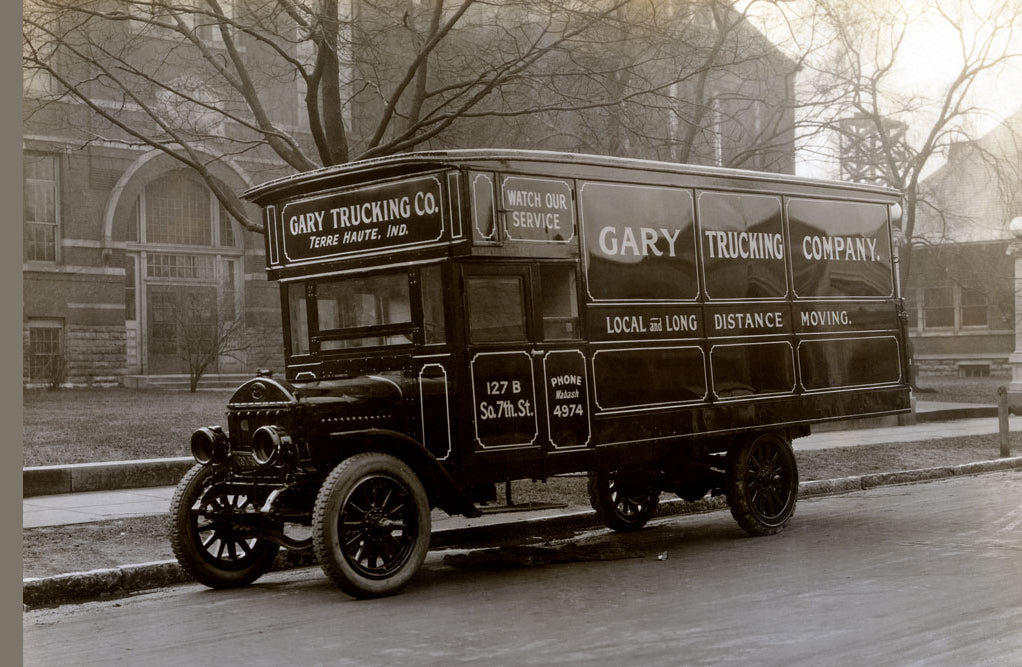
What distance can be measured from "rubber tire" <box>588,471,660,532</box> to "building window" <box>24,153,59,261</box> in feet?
64.4

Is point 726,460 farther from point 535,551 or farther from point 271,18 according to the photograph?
point 271,18

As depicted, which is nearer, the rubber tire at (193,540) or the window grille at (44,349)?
the rubber tire at (193,540)

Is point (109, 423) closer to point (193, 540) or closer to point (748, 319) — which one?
point (193, 540)

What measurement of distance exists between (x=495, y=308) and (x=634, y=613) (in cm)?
257

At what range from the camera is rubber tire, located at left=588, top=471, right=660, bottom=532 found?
10867mm

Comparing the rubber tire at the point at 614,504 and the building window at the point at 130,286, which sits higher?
the building window at the point at 130,286

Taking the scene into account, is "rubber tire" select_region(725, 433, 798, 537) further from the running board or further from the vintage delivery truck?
the running board

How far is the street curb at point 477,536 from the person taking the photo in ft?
27.0

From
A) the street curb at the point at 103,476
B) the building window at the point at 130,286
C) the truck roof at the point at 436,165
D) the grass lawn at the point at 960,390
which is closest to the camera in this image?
the truck roof at the point at 436,165

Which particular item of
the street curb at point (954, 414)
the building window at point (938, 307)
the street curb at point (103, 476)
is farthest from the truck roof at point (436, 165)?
the building window at point (938, 307)

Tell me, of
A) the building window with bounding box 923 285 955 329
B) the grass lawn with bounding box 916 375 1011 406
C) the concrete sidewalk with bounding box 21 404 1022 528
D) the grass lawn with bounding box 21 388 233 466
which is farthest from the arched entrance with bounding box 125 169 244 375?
the building window with bounding box 923 285 955 329

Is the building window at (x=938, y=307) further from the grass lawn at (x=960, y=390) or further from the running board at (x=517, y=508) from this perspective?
the running board at (x=517, y=508)

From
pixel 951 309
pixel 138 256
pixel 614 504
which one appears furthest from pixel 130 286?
pixel 951 309

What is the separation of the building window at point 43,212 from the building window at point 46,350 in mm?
1630
